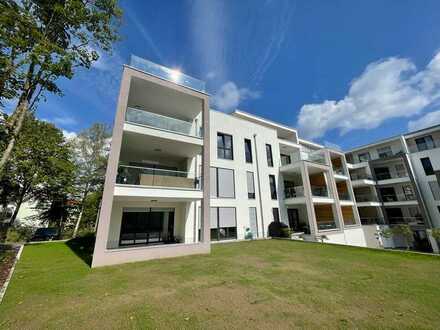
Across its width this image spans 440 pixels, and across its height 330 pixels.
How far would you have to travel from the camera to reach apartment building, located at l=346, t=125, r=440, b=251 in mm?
19453

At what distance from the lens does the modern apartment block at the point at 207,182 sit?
898cm

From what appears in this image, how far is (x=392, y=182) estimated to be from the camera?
22.0 m

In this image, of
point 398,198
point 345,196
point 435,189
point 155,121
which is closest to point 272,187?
point 345,196

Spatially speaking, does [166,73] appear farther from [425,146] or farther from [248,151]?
[425,146]

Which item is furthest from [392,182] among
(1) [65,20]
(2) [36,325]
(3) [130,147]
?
(1) [65,20]

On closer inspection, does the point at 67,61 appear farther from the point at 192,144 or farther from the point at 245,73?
the point at 245,73

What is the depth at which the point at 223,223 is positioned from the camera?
13547 mm

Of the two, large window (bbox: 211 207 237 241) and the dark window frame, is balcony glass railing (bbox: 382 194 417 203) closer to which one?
the dark window frame

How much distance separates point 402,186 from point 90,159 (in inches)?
1511

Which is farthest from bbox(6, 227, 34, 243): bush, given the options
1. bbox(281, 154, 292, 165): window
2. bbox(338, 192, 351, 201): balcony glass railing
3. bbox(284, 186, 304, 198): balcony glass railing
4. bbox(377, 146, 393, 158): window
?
bbox(377, 146, 393, 158): window

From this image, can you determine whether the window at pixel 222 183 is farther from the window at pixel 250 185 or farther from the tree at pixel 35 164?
the tree at pixel 35 164

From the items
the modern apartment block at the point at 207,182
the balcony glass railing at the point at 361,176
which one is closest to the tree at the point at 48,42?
the modern apartment block at the point at 207,182

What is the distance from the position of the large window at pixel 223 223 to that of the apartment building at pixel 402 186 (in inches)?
654

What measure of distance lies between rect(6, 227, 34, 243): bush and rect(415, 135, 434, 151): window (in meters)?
45.1
